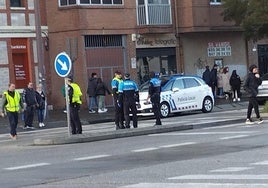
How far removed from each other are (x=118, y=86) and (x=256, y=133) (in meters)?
5.04

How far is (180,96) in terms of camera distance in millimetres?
28516

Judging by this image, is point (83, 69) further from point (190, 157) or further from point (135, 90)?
point (190, 157)

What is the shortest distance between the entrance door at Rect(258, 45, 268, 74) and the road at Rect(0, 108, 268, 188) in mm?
26673

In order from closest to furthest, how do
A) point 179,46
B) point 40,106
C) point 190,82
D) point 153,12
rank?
point 40,106, point 190,82, point 153,12, point 179,46

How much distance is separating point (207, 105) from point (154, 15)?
10.8m

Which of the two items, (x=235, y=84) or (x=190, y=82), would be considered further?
(x=235, y=84)

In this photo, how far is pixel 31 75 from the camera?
35656mm

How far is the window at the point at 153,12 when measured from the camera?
1523 inches

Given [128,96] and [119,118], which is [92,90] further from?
[128,96]

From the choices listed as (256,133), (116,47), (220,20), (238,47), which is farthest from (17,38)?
(256,133)

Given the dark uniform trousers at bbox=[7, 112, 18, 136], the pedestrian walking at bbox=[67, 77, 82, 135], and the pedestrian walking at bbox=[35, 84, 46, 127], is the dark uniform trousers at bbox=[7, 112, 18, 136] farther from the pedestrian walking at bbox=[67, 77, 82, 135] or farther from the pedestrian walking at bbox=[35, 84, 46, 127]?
the pedestrian walking at bbox=[35, 84, 46, 127]

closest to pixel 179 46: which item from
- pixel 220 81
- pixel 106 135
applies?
pixel 220 81

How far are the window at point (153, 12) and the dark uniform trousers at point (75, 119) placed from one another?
18619 millimetres

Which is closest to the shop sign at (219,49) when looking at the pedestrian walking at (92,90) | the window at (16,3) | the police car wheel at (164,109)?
the pedestrian walking at (92,90)
